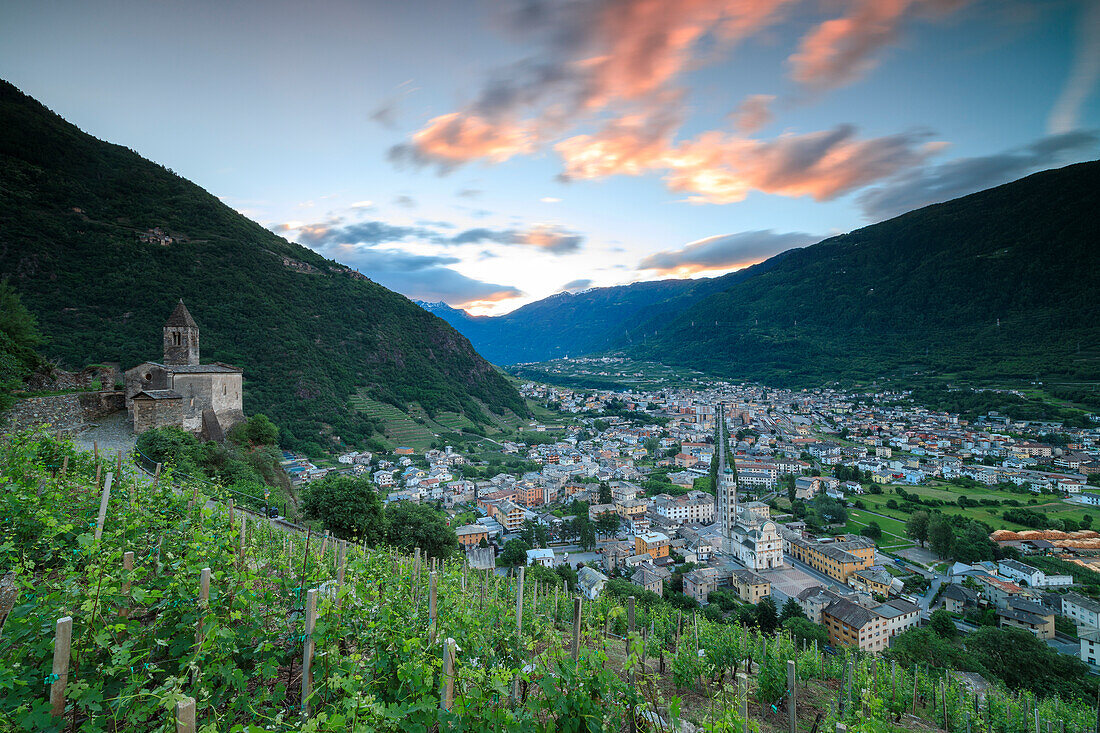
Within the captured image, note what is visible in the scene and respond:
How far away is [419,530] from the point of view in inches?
520

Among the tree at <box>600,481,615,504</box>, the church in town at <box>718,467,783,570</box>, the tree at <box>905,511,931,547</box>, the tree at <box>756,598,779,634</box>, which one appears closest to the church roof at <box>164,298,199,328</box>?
the tree at <box>756,598,779,634</box>

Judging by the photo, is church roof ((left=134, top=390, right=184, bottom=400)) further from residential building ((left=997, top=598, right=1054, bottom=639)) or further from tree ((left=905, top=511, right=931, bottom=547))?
tree ((left=905, top=511, right=931, bottom=547))

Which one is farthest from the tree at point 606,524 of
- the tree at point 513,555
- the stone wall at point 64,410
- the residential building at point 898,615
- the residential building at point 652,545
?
the stone wall at point 64,410

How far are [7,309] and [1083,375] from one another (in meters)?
113

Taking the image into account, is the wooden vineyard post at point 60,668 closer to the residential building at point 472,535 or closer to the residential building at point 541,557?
the residential building at point 541,557

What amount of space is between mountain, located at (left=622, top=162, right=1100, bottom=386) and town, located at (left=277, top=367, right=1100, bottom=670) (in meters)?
30.3

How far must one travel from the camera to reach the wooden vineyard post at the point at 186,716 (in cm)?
165

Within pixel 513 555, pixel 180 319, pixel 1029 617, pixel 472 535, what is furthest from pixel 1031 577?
pixel 180 319

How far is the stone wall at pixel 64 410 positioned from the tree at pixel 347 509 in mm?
6316

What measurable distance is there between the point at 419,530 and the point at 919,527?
38950 mm

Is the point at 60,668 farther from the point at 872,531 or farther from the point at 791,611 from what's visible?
the point at 872,531

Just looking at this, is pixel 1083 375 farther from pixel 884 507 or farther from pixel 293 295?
pixel 293 295

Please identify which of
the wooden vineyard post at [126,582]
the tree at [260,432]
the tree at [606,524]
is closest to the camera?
the wooden vineyard post at [126,582]

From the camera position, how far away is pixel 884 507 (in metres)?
41.1
